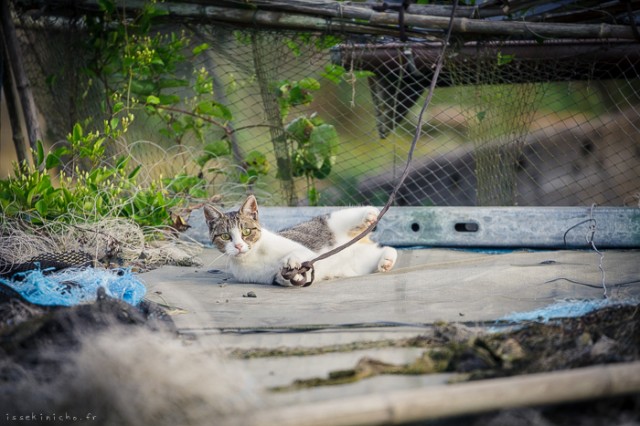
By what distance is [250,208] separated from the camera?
3.47 m

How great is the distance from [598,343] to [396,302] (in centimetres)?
90

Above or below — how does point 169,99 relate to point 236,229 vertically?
above

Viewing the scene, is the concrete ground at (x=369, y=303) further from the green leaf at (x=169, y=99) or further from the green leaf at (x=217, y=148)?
the green leaf at (x=169, y=99)

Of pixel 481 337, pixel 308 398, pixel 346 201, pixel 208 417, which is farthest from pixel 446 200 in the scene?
pixel 208 417

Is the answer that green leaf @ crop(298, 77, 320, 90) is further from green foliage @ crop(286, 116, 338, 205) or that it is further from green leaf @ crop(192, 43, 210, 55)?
green leaf @ crop(192, 43, 210, 55)

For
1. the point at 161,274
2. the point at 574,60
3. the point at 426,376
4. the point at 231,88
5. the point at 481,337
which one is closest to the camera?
the point at 426,376

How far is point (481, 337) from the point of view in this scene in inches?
78.8

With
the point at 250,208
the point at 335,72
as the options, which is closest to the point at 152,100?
the point at 335,72

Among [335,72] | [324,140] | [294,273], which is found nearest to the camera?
[294,273]

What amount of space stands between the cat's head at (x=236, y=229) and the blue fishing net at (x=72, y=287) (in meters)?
0.62

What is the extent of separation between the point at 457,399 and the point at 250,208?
7.19ft

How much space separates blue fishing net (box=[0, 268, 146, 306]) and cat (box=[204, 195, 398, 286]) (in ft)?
2.19

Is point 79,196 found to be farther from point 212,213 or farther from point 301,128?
point 301,128

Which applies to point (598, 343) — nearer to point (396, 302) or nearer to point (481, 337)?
point (481, 337)
